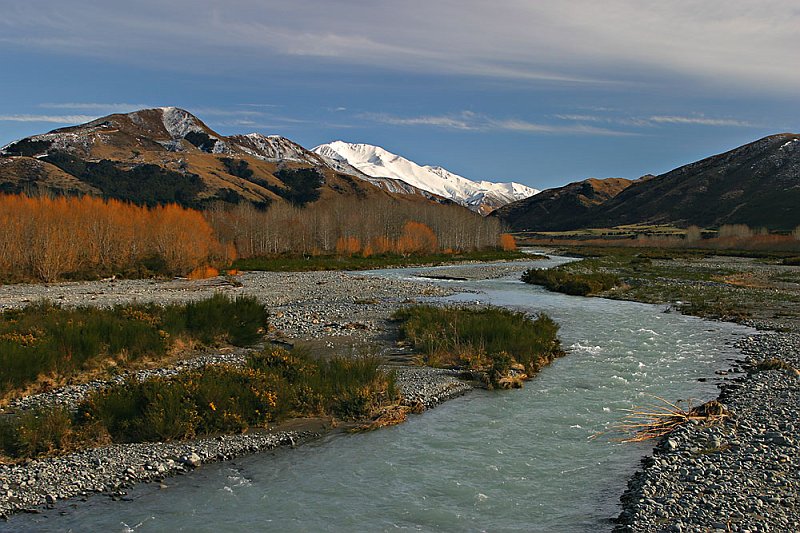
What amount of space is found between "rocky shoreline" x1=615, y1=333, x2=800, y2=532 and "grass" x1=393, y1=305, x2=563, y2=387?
238 inches

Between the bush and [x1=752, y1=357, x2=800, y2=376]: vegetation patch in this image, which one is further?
the bush

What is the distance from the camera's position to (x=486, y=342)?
821 inches

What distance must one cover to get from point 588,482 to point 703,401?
6672 mm

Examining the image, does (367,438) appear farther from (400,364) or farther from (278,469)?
(400,364)

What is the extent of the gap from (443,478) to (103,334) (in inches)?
513

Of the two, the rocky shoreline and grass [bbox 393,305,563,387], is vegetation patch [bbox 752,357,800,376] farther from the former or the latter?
grass [bbox 393,305,563,387]

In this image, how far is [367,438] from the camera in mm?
12727

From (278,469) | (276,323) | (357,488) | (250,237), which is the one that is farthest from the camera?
(250,237)

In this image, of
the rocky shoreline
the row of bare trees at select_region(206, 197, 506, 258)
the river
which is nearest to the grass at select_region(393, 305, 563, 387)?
the river

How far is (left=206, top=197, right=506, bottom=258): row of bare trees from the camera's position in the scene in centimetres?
10606

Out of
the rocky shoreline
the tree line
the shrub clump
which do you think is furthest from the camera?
the tree line

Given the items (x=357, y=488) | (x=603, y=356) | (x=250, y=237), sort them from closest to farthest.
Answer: (x=357, y=488)
(x=603, y=356)
(x=250, y=237)

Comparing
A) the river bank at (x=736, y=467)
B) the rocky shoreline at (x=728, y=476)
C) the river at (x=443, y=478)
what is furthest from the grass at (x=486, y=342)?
the rocky shoreline at (x=728, y=476)

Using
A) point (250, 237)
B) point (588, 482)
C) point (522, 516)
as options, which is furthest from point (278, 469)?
point (250, 237)
